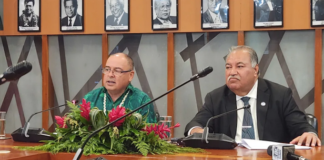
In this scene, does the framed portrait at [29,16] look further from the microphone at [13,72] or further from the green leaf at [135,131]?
the microphone at [13,72]

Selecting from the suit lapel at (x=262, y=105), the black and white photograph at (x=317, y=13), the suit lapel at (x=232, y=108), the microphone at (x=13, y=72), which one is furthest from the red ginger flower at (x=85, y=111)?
the black and white photograph at (x=317, y=13)

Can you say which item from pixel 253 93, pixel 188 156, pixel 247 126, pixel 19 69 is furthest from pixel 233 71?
pixel 19 69

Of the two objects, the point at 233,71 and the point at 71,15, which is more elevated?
the point at 71,15

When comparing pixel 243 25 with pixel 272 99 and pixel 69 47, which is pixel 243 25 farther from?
pixel 69 47

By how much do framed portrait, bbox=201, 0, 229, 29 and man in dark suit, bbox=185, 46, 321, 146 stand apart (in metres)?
1.42

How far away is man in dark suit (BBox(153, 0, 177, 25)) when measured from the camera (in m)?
4.95

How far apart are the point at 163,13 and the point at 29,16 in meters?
1.74

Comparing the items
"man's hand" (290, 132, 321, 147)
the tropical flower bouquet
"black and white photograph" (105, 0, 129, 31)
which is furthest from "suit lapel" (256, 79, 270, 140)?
"black and white photograph" (105, 0, 129, 31)

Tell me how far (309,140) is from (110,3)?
314cm

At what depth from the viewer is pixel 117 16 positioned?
5102 mm

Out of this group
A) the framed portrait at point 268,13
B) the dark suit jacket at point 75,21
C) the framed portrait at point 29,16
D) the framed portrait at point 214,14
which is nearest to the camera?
the framed portrait at point 268,13

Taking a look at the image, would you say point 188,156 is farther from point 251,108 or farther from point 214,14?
point 214,14

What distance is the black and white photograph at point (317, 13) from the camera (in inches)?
177

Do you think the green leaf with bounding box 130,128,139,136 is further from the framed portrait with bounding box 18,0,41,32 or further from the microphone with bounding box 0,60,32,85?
the framed portrait with bounding box 18,0,41,32
